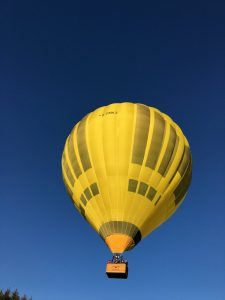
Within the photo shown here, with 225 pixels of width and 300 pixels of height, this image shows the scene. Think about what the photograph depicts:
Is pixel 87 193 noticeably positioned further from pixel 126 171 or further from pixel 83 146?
pixel 83 146

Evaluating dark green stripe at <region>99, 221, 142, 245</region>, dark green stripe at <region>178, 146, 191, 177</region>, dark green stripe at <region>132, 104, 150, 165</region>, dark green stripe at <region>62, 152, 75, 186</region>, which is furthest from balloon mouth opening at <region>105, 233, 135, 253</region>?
dark green stripe at <region>178, 146, 191, 177</region>

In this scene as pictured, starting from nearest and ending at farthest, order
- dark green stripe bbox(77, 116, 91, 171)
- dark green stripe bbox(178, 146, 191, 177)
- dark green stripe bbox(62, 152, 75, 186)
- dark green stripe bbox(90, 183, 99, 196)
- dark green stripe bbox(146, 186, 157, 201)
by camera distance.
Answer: dark green stripe bbox(146, 186, 157, 201), dark green stripe bbox(90, 183, 99, 196), dark green stripe bbox(77, 116, 91, 171), dark green stripe bbox(178, 146, 191, 177), dark green stripe bbox(62, 152, 75, 186)

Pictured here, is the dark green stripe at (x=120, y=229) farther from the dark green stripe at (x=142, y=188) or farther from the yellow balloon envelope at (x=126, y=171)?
the dark green stripe at (x=142, y=188)

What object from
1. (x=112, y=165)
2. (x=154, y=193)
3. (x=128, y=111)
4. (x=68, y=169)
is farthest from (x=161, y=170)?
(x=68, y=169)

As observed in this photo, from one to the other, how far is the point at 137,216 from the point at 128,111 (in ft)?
22.3

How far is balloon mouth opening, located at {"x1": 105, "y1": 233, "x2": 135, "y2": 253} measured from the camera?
2058cm

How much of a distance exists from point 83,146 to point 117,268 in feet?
25.0

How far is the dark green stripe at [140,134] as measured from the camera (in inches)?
866

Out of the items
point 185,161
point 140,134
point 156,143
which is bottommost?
point 185,161

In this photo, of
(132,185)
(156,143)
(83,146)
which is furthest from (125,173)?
(83,146)

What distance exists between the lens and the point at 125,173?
71.0 feet

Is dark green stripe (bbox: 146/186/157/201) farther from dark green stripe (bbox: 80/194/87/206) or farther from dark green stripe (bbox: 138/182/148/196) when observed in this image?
dark green stripe (bbox: 80/194/87/206)

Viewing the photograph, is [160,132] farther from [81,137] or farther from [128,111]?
[81,137]

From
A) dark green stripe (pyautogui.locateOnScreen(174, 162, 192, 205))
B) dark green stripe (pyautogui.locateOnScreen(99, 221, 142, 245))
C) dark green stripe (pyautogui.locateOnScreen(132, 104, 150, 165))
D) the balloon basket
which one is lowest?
the balloon basket
